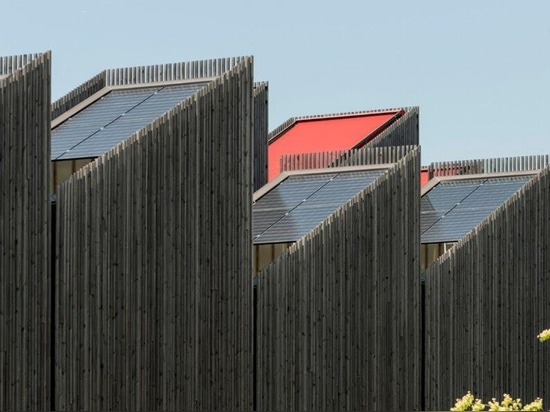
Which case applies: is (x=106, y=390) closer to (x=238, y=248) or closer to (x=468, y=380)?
(x=238, y=248)

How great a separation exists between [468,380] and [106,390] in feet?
23.9

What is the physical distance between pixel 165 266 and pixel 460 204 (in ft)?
24.4

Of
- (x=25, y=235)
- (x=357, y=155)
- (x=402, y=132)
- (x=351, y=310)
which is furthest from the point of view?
(x=402, y=132)

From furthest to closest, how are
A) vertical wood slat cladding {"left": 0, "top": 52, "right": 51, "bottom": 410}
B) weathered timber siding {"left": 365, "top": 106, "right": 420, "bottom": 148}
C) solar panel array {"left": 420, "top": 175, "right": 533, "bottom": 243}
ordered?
weathered timber siding {"left": 365, "top": 106, "right": 420, "bottom": 148} → solar panel array {"left": 420, "top": 175, "right": 533, "bottom": 243} → vertical wood slat cladding {"left": 0, "top": 52, "right": 51, "bottom": 410}

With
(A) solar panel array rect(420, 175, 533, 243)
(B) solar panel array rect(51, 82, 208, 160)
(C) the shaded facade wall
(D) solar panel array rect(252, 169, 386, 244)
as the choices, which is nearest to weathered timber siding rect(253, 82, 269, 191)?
(C) the shaded facade wall

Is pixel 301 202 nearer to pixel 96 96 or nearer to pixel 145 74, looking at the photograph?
pixel 145 74

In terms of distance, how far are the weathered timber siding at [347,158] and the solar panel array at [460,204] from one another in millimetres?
1736

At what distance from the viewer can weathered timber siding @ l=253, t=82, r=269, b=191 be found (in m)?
25.0

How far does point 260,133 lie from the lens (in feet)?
82.7

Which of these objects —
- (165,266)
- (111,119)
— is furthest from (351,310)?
(111,119)

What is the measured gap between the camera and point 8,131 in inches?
666

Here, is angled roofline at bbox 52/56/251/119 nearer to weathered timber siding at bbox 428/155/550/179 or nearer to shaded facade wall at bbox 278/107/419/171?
shaded facade wall at bbox 278/107/419/171

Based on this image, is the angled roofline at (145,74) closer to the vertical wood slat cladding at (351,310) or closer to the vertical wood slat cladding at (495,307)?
the vertical wood slat cladding at (351,310)

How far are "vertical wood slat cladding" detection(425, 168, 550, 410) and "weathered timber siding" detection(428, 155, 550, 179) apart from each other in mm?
354
